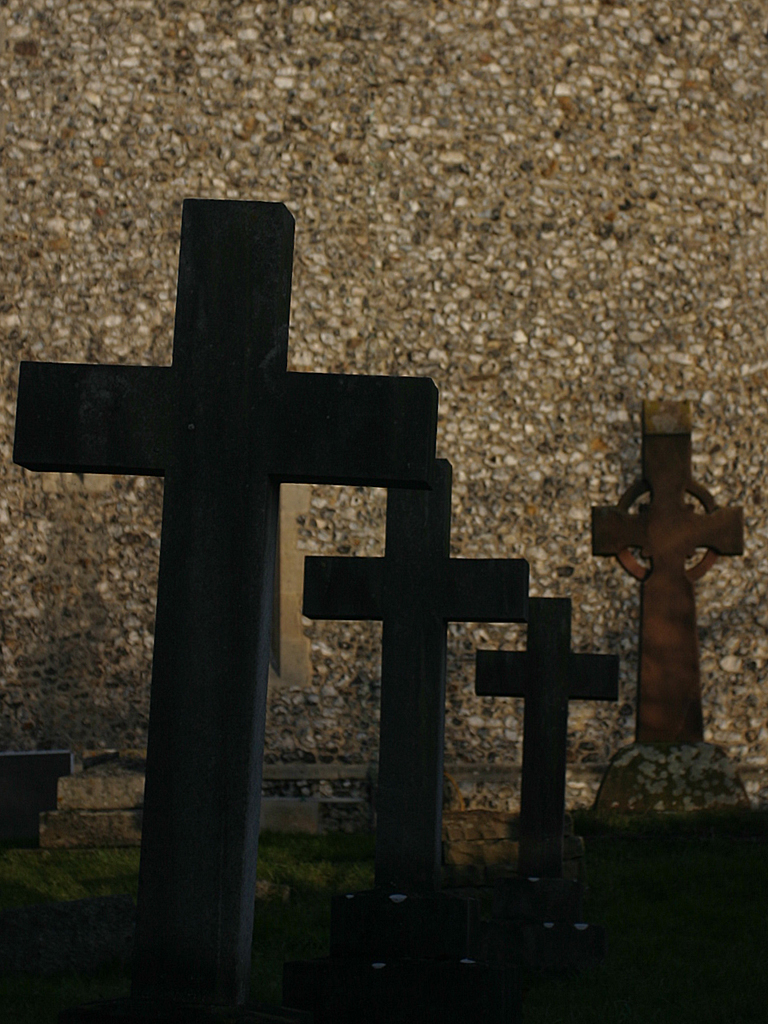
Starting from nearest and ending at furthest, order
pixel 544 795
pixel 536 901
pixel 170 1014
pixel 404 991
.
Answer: pixel 170 1014 → pixel 404 991 → pixel 536 901 → pixel 544 795

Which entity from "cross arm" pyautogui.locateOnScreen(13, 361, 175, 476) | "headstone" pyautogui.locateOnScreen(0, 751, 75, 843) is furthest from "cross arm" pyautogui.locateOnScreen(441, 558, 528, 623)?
"headstone" pyautogui.locateOnScreen(0, 751, 75, 843)

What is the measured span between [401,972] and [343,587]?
1.44m

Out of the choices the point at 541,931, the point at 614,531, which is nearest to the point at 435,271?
the point at 614,531

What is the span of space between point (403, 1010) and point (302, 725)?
6.59m

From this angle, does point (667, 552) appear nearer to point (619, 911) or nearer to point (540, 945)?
point (619, 911)

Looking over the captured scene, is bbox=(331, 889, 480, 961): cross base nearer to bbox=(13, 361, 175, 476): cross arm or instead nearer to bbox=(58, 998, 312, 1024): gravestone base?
bbox=(58, 998, 312, 1024): gravestone base

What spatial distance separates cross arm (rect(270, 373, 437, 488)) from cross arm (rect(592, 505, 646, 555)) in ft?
26.0

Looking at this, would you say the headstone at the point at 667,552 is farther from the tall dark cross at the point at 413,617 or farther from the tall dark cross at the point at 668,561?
the tall dark cross at the point at 413,617

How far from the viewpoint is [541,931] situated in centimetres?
522

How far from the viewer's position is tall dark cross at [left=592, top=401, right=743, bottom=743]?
404 inches

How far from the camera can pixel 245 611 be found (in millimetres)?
2598

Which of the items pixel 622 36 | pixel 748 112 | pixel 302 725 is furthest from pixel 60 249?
pixel 748 112

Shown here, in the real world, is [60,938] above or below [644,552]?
below

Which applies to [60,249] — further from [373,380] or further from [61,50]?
[373,380]
